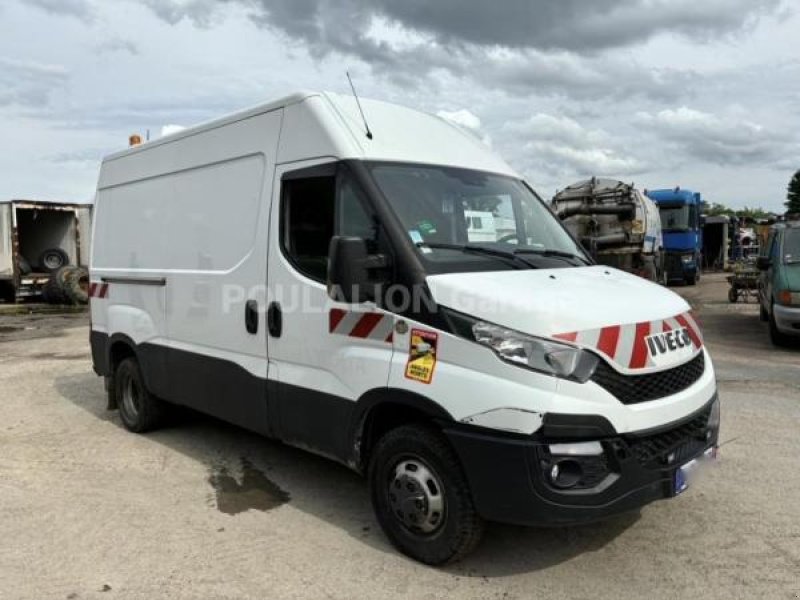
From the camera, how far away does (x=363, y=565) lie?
3.78 m

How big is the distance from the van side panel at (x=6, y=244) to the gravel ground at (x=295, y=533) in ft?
48.5

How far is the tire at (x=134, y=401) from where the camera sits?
20.8 ft

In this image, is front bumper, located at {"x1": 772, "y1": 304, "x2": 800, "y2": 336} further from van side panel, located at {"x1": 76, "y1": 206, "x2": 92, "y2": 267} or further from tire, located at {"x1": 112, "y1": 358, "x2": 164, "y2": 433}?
van side panel, located at {"x1": 76, "y1": 206, "x2": 92, "y2": 267}

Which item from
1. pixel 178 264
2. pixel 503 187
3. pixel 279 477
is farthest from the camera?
pixel 178 264

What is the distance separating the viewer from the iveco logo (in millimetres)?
3553

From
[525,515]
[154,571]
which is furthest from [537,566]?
[154,571]

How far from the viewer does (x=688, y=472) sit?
3633 mm

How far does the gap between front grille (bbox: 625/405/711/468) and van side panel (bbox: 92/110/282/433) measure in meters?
2.44

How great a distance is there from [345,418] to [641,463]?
64.6 inches

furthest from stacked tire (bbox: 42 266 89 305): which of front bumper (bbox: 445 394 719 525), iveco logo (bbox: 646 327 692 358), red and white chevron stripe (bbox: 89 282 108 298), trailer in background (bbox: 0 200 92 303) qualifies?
iveco logo (bbox: 646 327 692 358)

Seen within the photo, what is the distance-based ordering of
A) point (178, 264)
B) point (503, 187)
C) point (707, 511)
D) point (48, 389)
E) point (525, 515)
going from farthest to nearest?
point (48, 389), point (178, 264), point (503, 187), point (707, 511), point (525, 515)

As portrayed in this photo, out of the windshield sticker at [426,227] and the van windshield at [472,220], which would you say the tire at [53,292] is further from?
the windshield sticker at [426,227]

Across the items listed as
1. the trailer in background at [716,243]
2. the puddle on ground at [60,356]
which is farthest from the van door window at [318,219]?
the trailer in background at [716,243]

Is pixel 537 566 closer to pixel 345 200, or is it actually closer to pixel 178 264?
pixel 345 200
